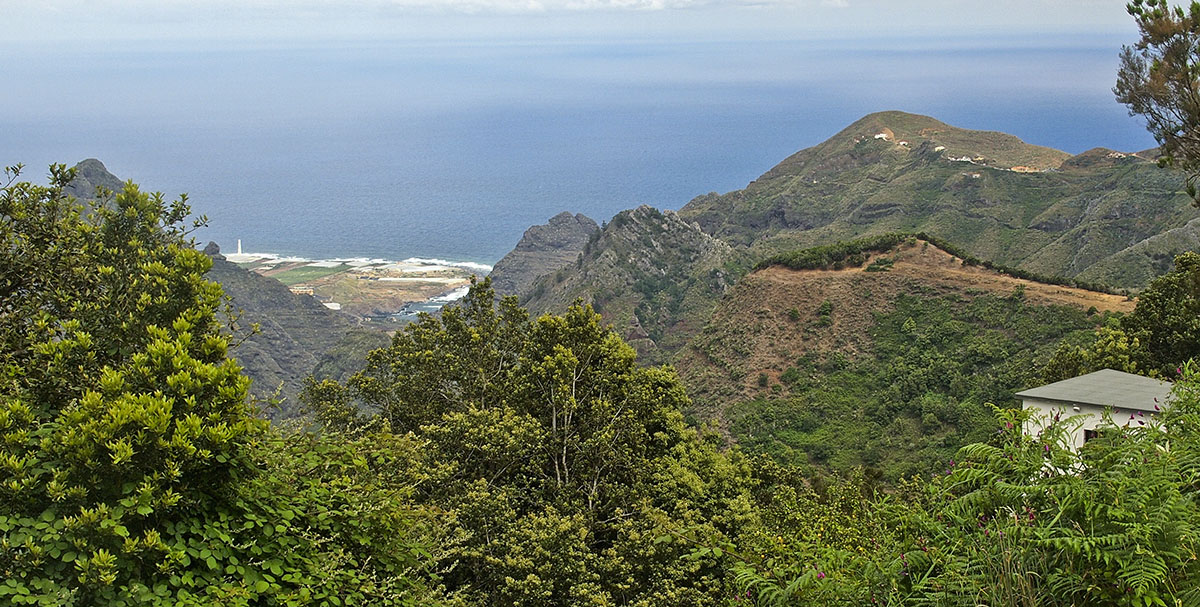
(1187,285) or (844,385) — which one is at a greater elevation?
(1187,285)

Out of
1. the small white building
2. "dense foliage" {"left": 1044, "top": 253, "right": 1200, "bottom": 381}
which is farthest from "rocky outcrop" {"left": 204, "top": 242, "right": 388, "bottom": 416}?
the small white building

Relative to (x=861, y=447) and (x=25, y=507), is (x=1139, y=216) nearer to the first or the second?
(x=861, y=447)

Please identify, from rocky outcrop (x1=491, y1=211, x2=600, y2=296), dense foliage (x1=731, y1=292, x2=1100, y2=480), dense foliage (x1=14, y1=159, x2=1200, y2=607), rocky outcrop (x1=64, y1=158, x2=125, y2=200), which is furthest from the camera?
rocky outcrop (x1=491, y1=211, x2=600, y2=296)

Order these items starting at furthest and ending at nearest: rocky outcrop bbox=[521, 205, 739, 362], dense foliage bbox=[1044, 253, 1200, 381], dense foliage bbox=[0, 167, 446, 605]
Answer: rocky outcrop bbox=[521, 205, 739, 362] < dense foliage bbox=[1044, 253, 1200, 381] < dense foliage bbox=[0, 167, 446, 605]

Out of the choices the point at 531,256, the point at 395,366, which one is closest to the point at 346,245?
the point at 531,256

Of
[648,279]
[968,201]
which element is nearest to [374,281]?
[648,279]

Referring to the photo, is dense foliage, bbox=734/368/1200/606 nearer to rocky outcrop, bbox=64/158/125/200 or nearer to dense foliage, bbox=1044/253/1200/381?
dense foliage, bbox=1044/253/1200/381
